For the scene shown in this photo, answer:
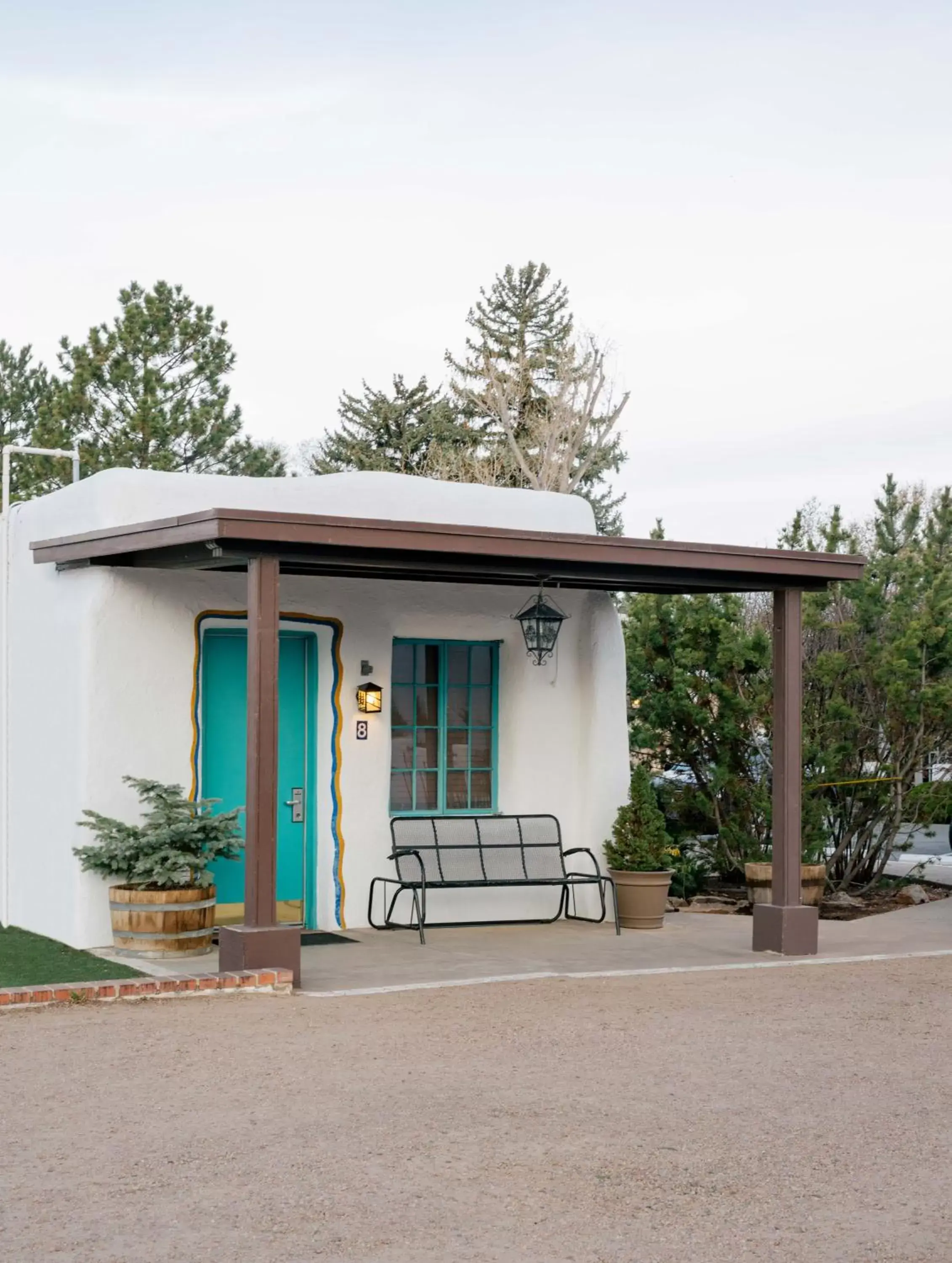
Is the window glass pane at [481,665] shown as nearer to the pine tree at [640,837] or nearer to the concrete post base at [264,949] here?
the pine tree at [640,837]

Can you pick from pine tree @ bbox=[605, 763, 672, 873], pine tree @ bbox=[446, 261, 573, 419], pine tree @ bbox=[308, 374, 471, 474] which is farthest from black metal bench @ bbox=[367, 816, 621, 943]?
pine tree @ bbox=[446, 261, 573, 419]

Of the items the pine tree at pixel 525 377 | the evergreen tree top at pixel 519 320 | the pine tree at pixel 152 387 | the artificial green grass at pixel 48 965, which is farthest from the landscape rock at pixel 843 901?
the evergreen tree top at pixel 519 320

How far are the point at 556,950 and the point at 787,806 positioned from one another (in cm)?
183

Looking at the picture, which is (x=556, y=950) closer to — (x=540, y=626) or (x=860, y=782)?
(x=540, y=626)

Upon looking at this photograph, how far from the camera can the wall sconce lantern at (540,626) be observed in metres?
11.8

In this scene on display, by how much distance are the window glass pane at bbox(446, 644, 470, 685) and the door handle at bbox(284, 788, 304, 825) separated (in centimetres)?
149

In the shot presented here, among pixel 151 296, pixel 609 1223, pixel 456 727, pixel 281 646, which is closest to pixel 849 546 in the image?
pixel 456 727

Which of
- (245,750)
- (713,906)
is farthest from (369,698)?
(713,906)

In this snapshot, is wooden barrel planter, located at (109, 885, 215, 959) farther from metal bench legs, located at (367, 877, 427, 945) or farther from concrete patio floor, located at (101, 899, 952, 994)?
metal bench legs, located at (367, 877, 427, 945)

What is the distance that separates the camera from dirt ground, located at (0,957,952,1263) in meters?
4.74

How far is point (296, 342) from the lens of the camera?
3500cm

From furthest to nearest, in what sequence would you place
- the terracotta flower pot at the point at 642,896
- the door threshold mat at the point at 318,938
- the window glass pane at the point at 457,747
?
1. the window glass pane at the point at 457,747
2. the terracotta flower pot at the point at 642,896
3. the door threshold mat at the point at 318,938

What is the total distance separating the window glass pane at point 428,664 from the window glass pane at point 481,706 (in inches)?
13.8

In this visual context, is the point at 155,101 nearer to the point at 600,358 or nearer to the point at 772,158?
the point at 772,158
